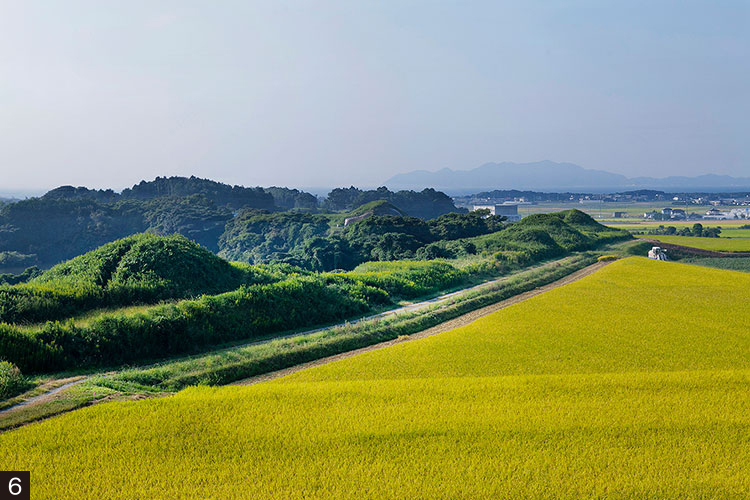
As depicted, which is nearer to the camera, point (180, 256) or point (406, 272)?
point (180, 256)

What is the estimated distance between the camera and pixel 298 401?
10.0m

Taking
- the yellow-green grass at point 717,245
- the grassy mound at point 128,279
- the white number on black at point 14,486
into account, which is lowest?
the yellow-green grass at point 717,245

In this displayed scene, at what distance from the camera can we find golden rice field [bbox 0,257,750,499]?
6953mm

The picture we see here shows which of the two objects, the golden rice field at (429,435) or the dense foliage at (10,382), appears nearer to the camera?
the golden rice field at (429,435)

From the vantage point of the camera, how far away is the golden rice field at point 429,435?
695 cm

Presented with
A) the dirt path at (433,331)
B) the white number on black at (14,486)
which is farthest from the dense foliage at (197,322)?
the white number on black at (14,486)

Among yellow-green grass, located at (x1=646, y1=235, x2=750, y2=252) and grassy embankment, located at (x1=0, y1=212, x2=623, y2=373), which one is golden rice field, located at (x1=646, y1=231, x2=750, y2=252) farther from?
grassy embankment, located at (x1=0, y1=212, x2=623, y2=373)

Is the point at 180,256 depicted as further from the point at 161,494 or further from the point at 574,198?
the point at 574,198

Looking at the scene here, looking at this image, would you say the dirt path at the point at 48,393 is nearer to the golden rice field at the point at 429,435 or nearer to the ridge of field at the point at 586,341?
the golden rice field at the point at 429,435

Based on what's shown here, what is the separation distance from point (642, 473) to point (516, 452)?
1877 mm

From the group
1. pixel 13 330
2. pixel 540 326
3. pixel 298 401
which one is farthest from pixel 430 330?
pixel 13 330

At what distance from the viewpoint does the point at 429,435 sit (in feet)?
27.6

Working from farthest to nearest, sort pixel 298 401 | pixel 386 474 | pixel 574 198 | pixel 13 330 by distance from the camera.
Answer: pixel 574 198 < pixel 13 330 < pixel 298 401 < pixel 386 474

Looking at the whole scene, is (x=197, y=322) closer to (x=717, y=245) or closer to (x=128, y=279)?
(x=128, y=279)
